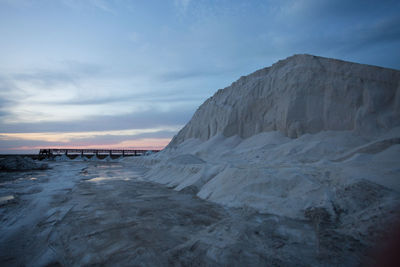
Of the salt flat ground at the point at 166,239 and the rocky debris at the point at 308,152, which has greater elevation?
the rocky debris at the point at 308,152

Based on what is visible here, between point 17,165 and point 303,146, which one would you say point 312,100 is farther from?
point 17,165

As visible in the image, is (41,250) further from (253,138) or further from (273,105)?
(273,105)

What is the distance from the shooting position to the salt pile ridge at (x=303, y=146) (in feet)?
11.7

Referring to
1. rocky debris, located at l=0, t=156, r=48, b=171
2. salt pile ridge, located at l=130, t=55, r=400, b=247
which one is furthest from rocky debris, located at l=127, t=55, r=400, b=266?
rocky debris, located at l=0, t=156, r=48, b=171

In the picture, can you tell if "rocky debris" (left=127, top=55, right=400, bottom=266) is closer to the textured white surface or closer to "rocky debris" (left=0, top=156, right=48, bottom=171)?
the textured white surface

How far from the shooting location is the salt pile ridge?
140 inches

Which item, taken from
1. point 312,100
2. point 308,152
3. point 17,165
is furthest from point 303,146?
point 17,165

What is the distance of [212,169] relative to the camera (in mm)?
6848

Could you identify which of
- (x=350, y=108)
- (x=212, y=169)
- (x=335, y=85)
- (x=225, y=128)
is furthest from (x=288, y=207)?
(x=225, y=128)

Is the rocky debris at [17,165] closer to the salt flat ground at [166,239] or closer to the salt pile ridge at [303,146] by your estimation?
the salt pile ridge at [303,146]

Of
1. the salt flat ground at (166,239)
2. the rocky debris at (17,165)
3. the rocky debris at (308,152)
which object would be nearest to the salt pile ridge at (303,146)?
the rocky debris at (308,152)

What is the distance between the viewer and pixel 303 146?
34.5 ft

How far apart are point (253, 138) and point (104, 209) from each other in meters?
12.5

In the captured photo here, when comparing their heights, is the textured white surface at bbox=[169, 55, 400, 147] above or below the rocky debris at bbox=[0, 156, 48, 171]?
above
